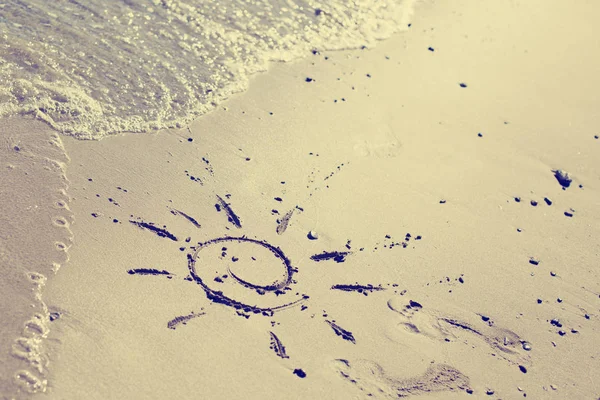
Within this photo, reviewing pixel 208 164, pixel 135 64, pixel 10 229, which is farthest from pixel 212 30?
pixel 10 229

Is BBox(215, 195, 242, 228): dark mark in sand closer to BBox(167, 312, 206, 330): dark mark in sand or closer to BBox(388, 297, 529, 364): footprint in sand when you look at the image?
BBox(167, 312, 206, 330): dark mark in sand

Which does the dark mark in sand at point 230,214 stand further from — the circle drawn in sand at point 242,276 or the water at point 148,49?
the water at point 148,49

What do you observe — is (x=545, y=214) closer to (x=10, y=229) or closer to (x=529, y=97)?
(x=529, y=97)

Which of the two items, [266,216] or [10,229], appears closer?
[10,229]

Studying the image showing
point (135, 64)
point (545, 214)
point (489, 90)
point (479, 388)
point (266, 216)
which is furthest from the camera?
point (489, 90)

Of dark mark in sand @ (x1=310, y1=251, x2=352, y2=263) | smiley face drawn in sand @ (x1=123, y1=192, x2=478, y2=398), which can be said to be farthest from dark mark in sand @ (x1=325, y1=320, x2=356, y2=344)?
dark mark in sand @ (x1=310, y1=251, x2=352, y2=263)

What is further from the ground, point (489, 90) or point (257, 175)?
point (489, 90)
